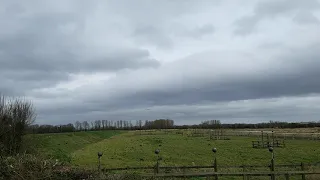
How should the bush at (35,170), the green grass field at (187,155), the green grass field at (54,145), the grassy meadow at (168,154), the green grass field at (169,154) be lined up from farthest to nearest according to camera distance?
1. the green grass field at (187,155)
2. the grassy meadow at (168,154)
3. the green grass field at (169,154)
4. the green grass field at (54,145)
5. the bush at (35,170)

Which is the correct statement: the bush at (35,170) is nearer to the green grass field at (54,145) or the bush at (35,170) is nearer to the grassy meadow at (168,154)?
the green grass field at (54,145)

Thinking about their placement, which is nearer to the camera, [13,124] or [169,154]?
[13,124]

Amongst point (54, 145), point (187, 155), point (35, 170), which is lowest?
point (187, 155)

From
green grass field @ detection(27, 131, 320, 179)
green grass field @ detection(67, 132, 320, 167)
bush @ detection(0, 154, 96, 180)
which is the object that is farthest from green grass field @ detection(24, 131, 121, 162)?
bush @ detection(0, 154, 96, 180)

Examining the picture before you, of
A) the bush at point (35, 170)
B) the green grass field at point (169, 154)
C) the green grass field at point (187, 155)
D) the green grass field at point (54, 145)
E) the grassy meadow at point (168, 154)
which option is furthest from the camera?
the green grass field at point (187, 155)

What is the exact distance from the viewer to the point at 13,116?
78.0 feet

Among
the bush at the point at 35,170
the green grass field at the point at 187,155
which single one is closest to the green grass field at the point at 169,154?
the green grass field at the point at 187,155

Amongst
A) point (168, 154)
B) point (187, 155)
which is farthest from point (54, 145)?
point (187, 155)

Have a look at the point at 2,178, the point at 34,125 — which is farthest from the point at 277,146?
the point at 2,178

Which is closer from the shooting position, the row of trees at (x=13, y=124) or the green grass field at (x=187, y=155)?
the row of trees at (x=13, y=124)

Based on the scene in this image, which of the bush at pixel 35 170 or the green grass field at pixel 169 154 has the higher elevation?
the bush at pixel 35 170

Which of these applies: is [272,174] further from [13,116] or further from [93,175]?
[13,116]

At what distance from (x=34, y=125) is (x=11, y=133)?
13.7 ft

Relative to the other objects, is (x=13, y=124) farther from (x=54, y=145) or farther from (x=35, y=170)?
(x=54, y=145)
